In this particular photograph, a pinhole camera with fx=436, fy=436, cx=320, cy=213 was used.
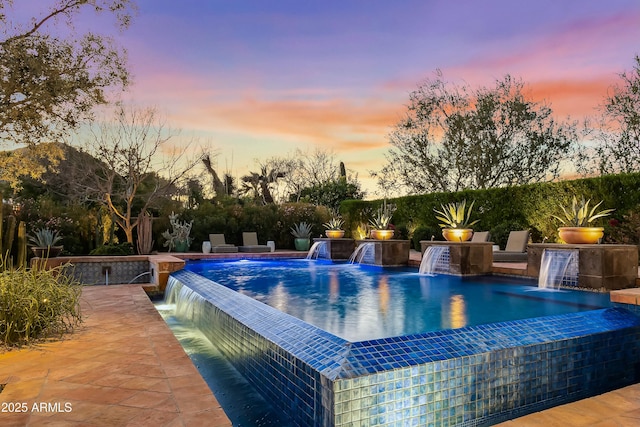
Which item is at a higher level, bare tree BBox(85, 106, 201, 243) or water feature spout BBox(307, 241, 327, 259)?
bare tree BBox(85, 106, 201, 243)

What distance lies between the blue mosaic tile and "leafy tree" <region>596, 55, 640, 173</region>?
13726 millimetres

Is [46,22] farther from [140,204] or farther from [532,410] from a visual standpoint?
[532,410]

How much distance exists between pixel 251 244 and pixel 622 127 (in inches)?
528

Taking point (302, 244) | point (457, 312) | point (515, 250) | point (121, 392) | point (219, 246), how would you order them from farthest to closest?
point (302, 244)
point (219, 246)
point (515, 250)
point (457, 312)
point (121, 392)

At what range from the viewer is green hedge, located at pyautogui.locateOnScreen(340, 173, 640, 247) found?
9.77m

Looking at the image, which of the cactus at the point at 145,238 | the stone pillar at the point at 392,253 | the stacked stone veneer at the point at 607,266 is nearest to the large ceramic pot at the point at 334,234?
the stone pillar at the point at 392,253

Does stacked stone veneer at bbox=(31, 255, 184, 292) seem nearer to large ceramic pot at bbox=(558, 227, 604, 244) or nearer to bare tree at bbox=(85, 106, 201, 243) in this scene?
bare tree at bbox=(85, 106, 201, 243)

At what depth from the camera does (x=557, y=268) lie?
6605 mm

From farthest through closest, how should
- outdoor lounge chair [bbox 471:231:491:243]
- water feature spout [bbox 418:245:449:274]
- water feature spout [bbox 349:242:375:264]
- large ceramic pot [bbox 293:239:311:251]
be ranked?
large ceramic pot [bbox 293:239:311:251] → water feature spout [bbox 349:242:375:264] → outdoor lounge chair [bbox 471:231:491:243] → water feature spout [bbox 418:245:449:274]

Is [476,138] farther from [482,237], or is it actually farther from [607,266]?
[607,266]

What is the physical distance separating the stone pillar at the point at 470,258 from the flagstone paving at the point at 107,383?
18.6 feet

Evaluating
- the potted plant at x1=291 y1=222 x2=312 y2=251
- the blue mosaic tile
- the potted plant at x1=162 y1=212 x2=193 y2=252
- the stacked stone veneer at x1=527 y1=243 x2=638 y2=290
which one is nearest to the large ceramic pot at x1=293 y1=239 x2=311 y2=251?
the potted plant at x1=291 y1=222 x2=312 y2=251

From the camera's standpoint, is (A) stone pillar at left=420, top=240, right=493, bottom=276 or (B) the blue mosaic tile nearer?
(B) the blue mosaic tile

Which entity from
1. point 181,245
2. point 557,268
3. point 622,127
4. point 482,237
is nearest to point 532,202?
point 482,237
